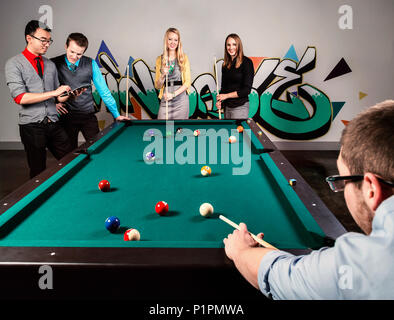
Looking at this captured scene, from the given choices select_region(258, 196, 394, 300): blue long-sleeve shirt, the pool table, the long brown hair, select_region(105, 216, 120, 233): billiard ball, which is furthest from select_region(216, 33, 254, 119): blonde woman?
select_region(258, 196, 394, 300): blue long-sleeve shirt

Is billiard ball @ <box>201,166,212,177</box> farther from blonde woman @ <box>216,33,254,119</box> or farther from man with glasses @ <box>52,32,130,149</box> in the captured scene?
blonde woman @ <box>216,33,254,119</box>

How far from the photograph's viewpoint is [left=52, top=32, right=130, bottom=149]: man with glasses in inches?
A: 133

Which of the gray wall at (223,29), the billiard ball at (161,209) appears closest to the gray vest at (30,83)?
the billiard ball at (161,209)

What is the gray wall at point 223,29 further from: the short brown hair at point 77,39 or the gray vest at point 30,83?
the gray vest at point 30,83

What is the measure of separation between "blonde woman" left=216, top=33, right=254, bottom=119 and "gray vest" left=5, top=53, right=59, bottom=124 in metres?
1.80

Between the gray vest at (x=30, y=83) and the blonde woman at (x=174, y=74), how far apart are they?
49.6 inches

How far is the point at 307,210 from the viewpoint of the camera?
1326 millimetres

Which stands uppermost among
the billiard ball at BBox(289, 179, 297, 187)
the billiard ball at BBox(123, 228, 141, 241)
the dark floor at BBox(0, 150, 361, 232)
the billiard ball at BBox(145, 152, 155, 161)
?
the billiard ball at BBox(145, 152, 155, 161)

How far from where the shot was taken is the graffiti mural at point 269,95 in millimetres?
5199

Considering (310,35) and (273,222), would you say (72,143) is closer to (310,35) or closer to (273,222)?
(273,222)

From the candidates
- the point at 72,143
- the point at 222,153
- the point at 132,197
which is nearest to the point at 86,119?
the point at 72,143

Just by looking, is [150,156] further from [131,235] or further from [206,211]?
[131,235]

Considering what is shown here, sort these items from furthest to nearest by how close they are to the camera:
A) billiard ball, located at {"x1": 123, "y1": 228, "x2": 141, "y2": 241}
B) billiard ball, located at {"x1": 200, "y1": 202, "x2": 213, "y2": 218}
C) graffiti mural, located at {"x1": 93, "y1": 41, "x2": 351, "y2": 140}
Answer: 1. graffiti mural, located at {"x1": 93, "y1": 41, "x2": 351, "y2": 140}
2. billiard ball, located at {"x1": 200, "y1": 202, "x2": 213, "y2": 218}
3. billiard ball, located at {"x1": 123, "y1": 228, "x2": 141, "y2": 241}
